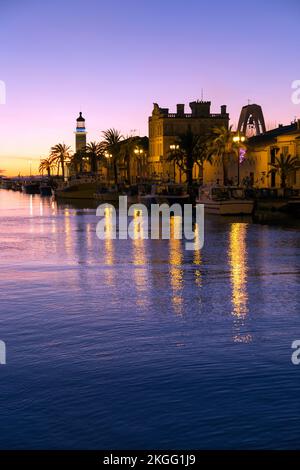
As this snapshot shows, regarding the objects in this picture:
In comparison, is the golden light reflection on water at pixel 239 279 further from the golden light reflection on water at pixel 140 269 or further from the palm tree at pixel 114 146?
the palm tree at pixel 114 146

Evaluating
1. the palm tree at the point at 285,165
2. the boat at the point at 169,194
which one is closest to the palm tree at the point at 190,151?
the boat at the point at 169,194

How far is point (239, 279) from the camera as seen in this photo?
24.8 m

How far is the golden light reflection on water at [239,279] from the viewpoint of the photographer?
1679 centimetres

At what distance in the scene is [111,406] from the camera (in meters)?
11.3

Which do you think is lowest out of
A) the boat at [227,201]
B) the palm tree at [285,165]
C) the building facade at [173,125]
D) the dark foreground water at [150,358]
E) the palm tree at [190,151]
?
the dark foreground water at [150,358]

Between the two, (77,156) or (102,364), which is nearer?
(102,364)

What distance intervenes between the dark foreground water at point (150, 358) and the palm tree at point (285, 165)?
47.4 m

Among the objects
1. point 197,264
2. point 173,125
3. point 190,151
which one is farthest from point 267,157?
point 197,264

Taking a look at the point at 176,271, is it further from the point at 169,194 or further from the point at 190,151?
the point at 190,151

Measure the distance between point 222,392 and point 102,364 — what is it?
8.38ft

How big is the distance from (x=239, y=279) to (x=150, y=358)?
37.4 feet

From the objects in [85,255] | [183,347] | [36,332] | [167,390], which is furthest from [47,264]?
[167,390]

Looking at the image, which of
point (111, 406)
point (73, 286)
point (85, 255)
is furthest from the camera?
point (85, 255)
